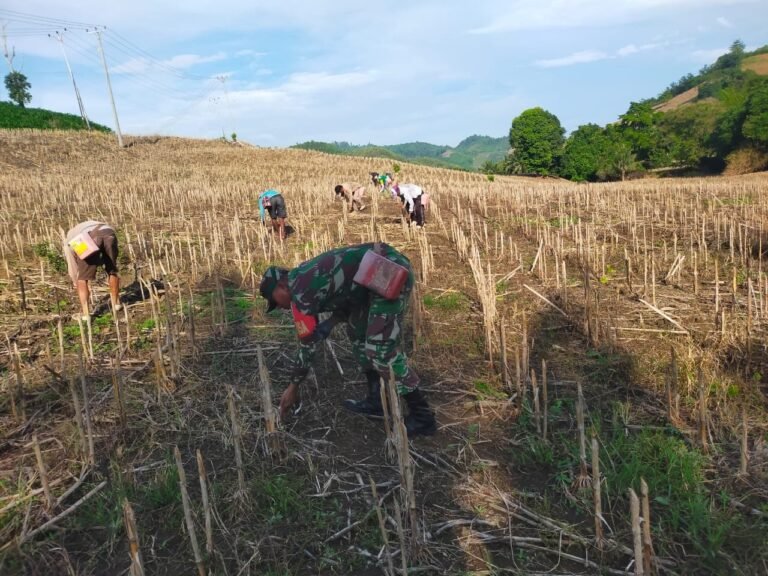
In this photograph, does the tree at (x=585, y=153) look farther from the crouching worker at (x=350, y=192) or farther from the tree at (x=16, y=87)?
the tree at (x=16, y=87)

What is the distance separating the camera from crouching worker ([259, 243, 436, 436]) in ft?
10.1

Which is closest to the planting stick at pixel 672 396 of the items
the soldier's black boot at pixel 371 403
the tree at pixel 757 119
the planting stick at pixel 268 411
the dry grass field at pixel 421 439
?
the dry grass field at pixel 421 439

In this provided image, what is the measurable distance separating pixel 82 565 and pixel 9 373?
2.50 metres

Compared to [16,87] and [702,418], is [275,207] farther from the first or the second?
[16,87]

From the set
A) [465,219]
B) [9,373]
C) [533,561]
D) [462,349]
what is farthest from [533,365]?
[465,219]

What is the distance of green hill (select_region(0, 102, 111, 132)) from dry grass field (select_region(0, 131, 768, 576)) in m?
46.5

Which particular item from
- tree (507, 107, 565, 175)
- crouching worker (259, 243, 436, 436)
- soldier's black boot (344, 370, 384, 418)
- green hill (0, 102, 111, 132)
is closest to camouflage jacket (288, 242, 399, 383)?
crouching worker (259, 243, 436, 436)

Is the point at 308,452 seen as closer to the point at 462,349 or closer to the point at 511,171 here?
the point at 462,349

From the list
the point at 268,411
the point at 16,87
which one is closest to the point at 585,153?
the point at 268,411

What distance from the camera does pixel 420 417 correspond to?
3441 mm

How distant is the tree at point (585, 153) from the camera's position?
140ft

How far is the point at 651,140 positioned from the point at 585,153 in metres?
5.20

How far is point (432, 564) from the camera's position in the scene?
241cm

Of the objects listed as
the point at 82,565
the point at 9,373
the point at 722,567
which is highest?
the point at 9,373
